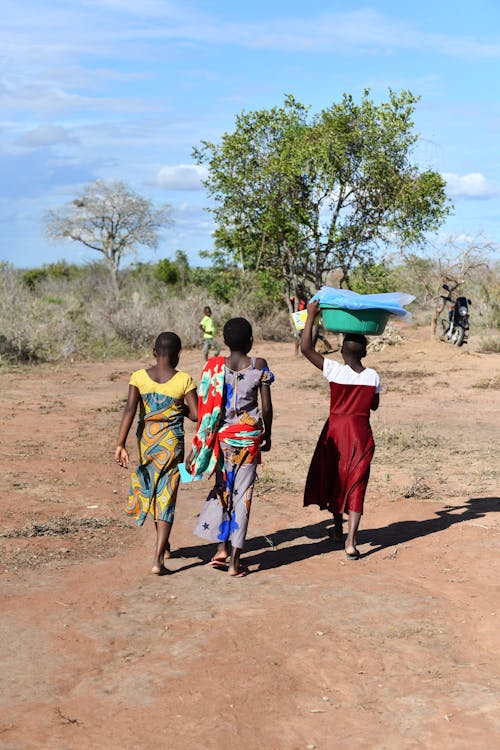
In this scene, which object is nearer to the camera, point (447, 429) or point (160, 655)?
point (160, 655)

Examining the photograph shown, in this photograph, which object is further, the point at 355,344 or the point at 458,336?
the point at 458,336

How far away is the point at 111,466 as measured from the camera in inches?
386

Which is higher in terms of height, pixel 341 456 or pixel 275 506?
pixel 341 456

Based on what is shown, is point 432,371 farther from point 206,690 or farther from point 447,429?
point 206,690

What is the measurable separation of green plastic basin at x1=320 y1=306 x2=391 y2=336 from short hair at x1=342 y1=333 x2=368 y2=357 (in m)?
0.17

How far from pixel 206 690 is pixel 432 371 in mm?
15630

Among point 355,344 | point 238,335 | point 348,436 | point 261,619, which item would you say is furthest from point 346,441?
point 261,619

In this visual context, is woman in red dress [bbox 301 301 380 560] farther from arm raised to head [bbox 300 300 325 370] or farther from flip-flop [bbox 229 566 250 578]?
flip-flop [bbox 229 566 250 578]

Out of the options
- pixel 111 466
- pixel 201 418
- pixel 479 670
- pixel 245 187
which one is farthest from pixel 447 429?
pixel 245 187

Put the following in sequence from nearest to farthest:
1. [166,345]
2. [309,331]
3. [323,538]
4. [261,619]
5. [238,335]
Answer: [261,619], [238,335], [166,345], [309,331], [323,538]

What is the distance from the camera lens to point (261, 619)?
5.11m

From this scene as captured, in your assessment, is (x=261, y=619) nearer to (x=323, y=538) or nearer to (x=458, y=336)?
(x=323, y=538)

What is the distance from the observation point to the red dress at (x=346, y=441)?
623 cm

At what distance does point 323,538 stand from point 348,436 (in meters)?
1.07
